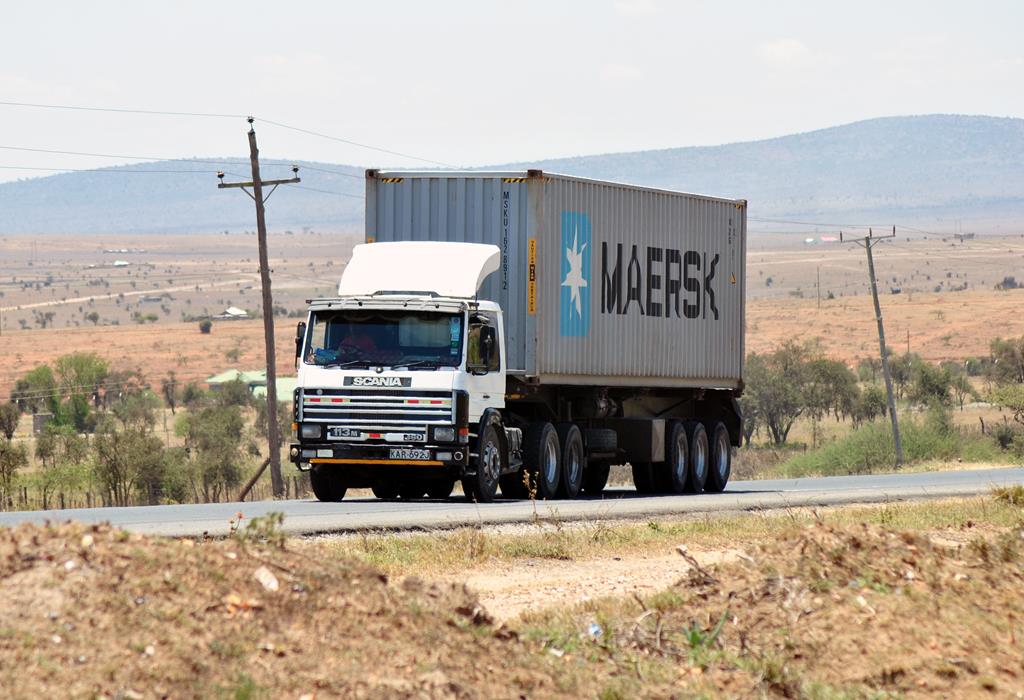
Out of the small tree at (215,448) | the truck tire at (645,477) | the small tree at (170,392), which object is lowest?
the small tree at (170,392)

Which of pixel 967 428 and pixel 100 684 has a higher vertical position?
pixel 100 684

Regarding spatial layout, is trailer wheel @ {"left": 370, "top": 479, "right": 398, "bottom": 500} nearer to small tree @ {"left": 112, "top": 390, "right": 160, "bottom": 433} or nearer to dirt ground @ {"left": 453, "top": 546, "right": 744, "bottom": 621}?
dirt ground @ {"left": 453, "top": 546, "right": 744, "bottom": 621}

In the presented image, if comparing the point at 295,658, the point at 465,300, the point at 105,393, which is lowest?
the point at 105,393

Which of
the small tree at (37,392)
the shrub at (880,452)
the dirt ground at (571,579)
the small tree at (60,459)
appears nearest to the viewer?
the dirt ground at (571,579)

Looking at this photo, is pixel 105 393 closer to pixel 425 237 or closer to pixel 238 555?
pixel 425 237

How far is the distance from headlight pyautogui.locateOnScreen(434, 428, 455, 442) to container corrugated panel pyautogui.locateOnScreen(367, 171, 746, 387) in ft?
7.76

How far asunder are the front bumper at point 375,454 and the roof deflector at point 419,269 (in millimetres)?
2120

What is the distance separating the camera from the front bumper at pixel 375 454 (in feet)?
65.7

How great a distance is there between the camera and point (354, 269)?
21.4 m

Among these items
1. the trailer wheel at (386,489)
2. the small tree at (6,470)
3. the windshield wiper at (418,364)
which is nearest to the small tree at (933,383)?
the small tree at (6,470)

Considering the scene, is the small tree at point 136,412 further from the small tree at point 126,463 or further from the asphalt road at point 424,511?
the asphalt road at point 424,511

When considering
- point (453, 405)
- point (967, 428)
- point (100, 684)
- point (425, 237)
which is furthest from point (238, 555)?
point (967, 428)

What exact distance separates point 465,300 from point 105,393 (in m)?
71.7

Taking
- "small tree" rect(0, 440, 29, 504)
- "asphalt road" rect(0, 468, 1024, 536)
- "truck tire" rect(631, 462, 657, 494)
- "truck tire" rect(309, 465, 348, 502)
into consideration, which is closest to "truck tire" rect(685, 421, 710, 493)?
"truck tire" rect(631, 462, 657, 494)
